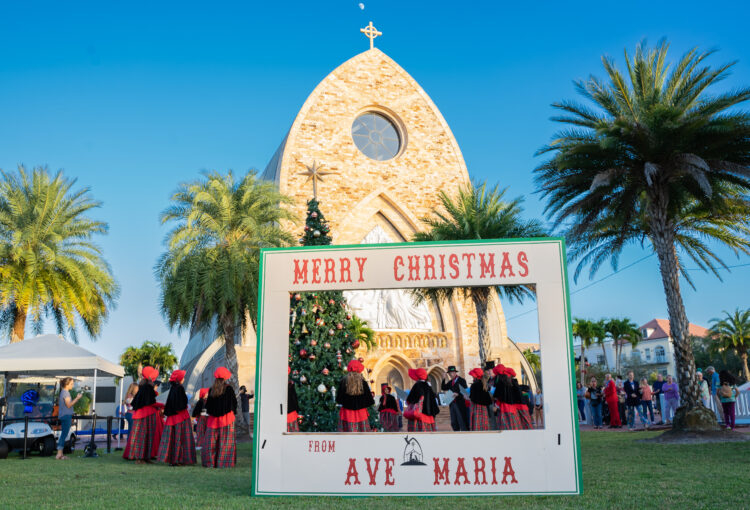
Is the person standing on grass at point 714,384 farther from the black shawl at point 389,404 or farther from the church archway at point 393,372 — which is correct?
the church archway at point 393,372

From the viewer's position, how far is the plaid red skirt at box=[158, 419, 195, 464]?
1052cm

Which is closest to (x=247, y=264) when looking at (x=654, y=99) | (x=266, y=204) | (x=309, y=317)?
(x=266, y=204)

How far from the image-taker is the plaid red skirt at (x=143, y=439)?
1102 cm

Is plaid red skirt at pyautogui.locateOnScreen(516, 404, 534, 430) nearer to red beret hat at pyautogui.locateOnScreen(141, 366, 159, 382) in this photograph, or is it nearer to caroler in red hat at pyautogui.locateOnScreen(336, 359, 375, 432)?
caroler in red hat at pyautogui.locateOnScreen(336, 359, 375, 432)

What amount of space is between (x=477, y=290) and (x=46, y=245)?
12585 millimetres

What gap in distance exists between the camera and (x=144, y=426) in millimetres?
11141

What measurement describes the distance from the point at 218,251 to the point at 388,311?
12.4m

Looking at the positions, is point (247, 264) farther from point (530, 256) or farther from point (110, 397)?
point (110, 397)

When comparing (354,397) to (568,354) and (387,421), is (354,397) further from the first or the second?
(387,421)

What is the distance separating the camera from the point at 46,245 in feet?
58.1

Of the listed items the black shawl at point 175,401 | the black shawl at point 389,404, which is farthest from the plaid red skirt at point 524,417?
the black shawl at point 175,401

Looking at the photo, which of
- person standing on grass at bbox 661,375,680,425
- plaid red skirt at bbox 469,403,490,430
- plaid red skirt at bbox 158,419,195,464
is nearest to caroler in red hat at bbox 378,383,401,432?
plaid red skirt at bbox 469,403,490,430

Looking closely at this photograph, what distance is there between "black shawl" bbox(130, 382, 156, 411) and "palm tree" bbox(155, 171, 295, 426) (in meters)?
5.14

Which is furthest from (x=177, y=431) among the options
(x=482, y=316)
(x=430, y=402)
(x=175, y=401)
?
(x=482, y=316)
